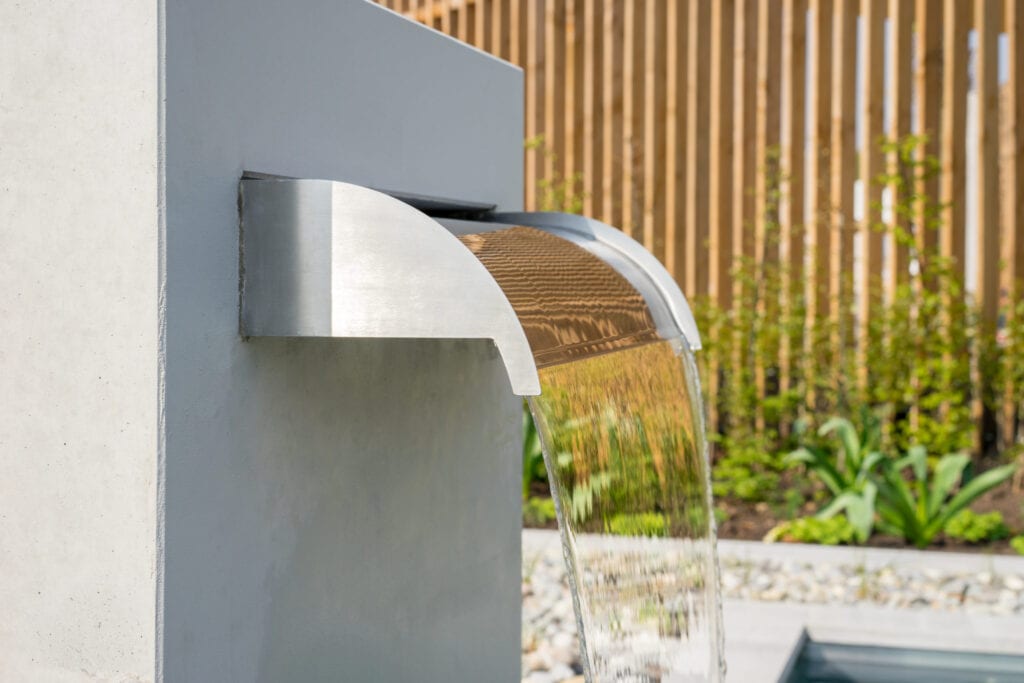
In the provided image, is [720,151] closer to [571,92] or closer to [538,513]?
[571,92]

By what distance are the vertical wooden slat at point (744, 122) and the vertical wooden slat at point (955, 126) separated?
3.61 feet

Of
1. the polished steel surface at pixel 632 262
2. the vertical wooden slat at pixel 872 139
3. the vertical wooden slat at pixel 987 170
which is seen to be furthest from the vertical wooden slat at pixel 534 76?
the polished steel surface at pixel 632 262

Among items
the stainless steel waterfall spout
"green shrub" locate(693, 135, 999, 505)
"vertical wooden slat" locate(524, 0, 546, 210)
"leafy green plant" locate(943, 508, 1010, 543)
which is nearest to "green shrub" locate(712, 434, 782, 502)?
"green shrub" locate(693, 135, 999, 505)

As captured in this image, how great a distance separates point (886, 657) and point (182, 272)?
2948mm

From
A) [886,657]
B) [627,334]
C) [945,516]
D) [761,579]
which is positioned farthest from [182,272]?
[945,516]

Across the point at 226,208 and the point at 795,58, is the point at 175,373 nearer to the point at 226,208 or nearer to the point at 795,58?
the point at 226,208

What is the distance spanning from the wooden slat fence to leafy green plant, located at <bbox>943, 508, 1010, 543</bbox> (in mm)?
1078

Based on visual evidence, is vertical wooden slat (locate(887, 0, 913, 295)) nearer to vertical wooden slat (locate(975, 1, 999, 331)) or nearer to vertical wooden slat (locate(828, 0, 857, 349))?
vertical wooden slat (locate(828, 0, 857, 349))

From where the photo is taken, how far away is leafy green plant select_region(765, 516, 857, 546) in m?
5.13

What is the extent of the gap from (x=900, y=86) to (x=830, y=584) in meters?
3.21

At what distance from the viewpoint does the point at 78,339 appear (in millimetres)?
1446

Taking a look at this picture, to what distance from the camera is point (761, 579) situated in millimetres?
4531

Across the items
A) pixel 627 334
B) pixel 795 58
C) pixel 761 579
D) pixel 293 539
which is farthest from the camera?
pixel 795 58

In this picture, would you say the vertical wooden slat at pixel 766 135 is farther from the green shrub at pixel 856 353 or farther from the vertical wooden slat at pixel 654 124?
the vertical wooden slat at pixel 654 124
